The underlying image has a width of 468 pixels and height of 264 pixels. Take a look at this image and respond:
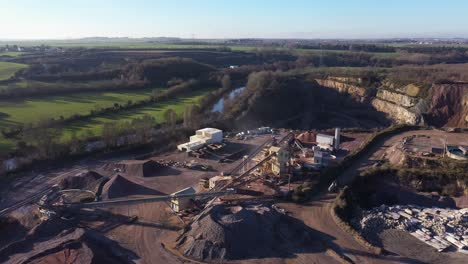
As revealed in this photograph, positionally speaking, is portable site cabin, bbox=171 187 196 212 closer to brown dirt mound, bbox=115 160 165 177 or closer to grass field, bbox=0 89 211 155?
brown dirt mound, bbox=115 160 165 177

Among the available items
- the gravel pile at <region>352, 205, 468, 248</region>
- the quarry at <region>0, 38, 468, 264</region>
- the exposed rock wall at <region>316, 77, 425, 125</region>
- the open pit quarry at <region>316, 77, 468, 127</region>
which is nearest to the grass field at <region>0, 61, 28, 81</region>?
the quarry at <region>0, 38, 468, 264</region>

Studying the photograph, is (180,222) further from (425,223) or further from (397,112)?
(397,112)

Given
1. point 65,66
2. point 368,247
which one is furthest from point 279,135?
point 65,66

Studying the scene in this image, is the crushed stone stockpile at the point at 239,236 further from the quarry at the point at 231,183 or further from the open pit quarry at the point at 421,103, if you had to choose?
the open pit quarry at the point at 421,103

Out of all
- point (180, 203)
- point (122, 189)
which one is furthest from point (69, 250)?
point (122, 189)

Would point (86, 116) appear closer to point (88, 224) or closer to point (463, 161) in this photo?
point (88, 224)

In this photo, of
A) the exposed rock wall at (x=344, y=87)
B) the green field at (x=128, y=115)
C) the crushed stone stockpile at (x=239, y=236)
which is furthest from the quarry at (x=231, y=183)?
the exposed rock wall at (x=344, y=87)
